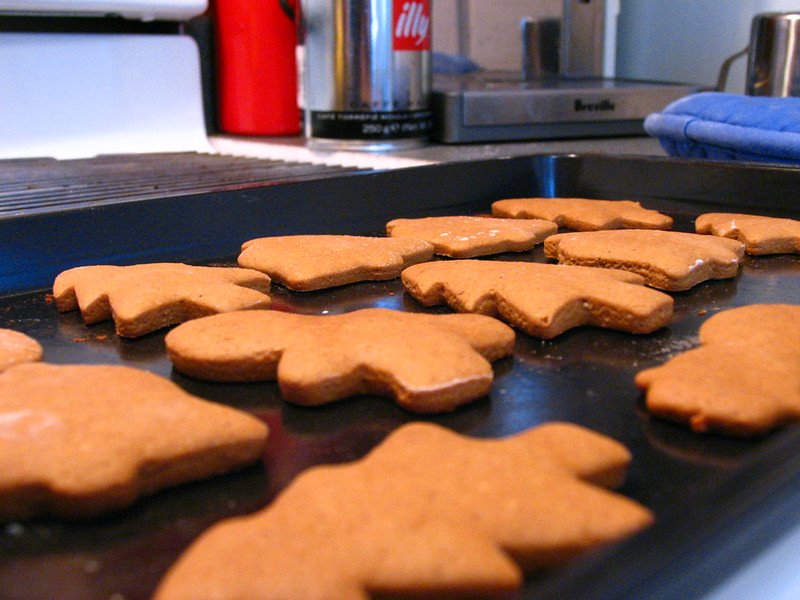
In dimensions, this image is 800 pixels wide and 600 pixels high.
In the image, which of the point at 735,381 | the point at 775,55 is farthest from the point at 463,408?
the point at 775,55

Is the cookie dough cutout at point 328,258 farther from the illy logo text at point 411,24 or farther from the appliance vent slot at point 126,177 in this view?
the illy logo text at point 411,24

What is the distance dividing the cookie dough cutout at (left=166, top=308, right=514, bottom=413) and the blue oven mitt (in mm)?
888

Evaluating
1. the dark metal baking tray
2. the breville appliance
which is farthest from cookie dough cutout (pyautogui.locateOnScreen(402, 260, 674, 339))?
the breville appliance

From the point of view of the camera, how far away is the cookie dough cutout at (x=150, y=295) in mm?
928

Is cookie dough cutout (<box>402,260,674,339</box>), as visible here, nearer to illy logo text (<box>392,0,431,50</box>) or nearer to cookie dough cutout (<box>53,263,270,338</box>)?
cookie dough cutout (<box>53,263,270,338</box>)

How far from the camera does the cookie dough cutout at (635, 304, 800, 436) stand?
2.19ft

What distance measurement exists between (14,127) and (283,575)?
164cm

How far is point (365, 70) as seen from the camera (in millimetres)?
1859

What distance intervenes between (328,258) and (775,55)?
59.1 inches

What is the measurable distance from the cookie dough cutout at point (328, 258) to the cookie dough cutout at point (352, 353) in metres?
0.21

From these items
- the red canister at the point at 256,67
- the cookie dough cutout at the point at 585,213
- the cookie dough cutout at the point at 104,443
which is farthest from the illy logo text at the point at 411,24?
the cookie dough cutout at the point at 104,443

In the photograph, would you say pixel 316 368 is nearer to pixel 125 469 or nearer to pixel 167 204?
pixel 125 469

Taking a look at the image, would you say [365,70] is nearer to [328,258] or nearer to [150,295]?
[328,258]

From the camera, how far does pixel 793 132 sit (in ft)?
4.85
